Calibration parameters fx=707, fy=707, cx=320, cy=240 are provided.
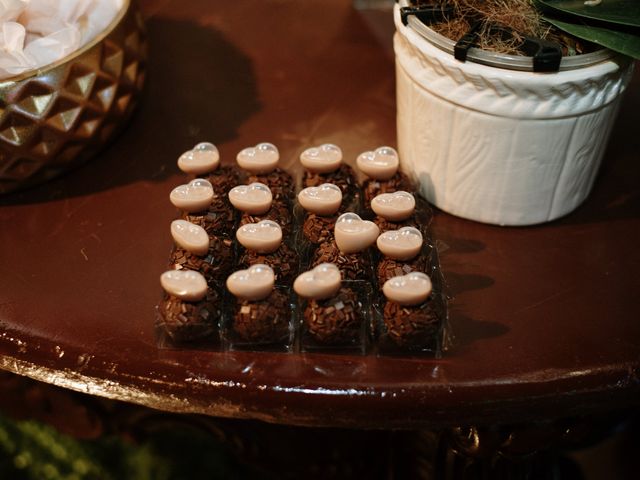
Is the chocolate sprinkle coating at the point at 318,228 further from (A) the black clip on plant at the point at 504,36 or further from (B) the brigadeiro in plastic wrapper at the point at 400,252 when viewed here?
(A) the black clip on plant at the point at 504,36

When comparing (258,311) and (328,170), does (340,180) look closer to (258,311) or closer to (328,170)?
(328,170)

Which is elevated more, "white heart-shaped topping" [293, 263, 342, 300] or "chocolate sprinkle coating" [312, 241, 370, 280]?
"white heart-shaped topping" [293, 263, 342, 300]

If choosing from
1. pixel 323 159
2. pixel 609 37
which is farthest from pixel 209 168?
pixel 609 37

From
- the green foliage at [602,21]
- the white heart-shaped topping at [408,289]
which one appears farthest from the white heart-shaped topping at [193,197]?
the green foliage at [602,21]

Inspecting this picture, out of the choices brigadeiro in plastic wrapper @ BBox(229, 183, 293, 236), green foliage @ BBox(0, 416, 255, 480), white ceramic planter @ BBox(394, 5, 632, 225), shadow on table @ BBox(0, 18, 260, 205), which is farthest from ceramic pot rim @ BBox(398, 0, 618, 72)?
green foliage @ BBox(0, 416, 255, 480)

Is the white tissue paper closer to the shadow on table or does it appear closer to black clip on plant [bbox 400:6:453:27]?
the shadow on table

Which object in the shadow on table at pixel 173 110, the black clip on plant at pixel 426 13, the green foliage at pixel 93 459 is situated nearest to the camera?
the black clip on plant at pixel 426 13

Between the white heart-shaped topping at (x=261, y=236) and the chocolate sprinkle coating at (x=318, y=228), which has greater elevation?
the white heart-shaped topping at (x=261, y=236)
